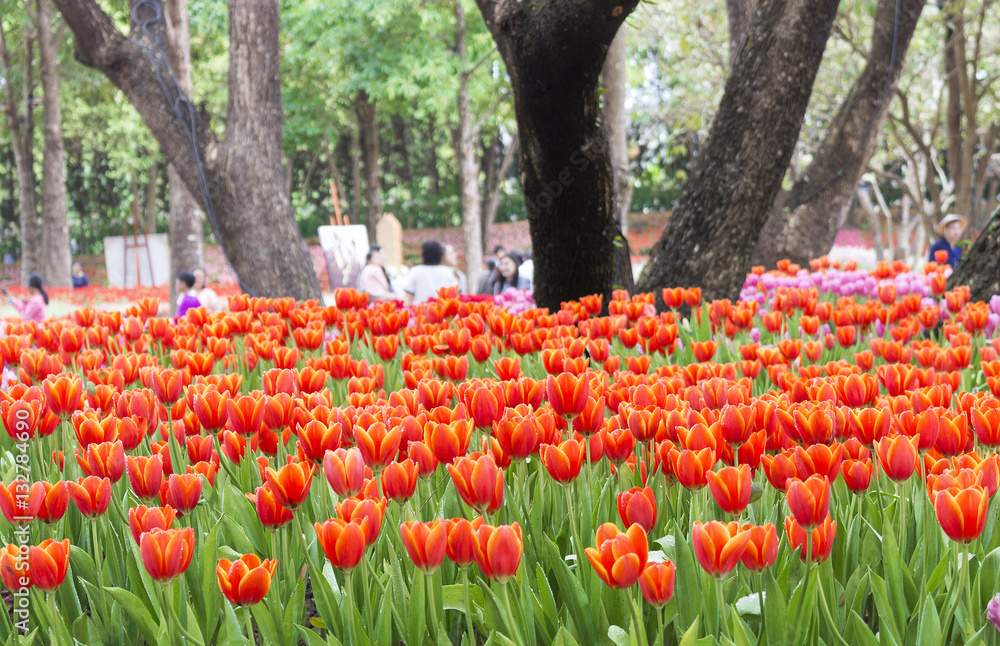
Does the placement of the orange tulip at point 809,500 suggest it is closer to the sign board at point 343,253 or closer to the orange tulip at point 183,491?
the orange tulip at point 183,491

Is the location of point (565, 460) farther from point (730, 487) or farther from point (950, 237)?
point (950, 237)

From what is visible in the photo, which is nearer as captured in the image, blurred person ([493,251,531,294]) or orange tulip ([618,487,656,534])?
orange tulip ([618,487,656,534])

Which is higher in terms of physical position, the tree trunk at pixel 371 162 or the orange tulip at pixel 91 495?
the tree trunk at pixel 371 162

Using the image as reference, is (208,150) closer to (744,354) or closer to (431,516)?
(744,354)

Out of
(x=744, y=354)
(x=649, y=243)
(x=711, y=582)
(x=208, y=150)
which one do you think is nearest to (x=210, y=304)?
(x=208, y=150)

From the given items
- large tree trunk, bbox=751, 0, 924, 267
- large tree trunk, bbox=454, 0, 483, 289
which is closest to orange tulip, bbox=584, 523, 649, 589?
large tree trunk, bbox=751, 0, 924, 267

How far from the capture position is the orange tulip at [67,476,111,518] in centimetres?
131

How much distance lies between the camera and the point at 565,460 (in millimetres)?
1350

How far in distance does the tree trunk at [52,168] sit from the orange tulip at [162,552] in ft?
59.7

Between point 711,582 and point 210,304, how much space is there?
29.2 feet

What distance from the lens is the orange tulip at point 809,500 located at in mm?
1135

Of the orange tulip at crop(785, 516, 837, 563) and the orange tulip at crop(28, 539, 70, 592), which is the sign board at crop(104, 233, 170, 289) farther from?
the orange tulip at crop(785, 516, 837, 563)

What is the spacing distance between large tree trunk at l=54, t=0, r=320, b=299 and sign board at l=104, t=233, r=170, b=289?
20.0m

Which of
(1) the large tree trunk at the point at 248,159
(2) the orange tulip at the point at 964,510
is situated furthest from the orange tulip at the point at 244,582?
(1) the large tree trunk at the point at 248,159
